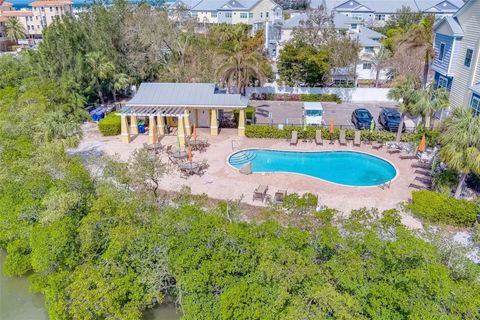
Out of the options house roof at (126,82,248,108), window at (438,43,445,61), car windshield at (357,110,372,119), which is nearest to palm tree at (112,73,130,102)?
house roof at (126,82,248,108)

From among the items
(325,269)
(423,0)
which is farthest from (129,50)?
(423,0)

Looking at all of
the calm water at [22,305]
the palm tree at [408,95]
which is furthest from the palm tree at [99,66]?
the palm tree at [408,95]

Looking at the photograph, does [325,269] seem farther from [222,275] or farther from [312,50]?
[312,50]

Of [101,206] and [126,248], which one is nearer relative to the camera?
[126,248]

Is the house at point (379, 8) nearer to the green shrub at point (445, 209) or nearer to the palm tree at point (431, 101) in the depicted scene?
the palm tree at point (431, 101)

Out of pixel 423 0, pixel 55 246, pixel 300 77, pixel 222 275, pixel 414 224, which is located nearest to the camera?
pixel 222 275

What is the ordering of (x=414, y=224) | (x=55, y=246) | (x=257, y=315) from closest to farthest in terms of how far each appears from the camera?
1. (x=257, y=315)
2. (x=55, y=246)
3. (x=414, y=224)
